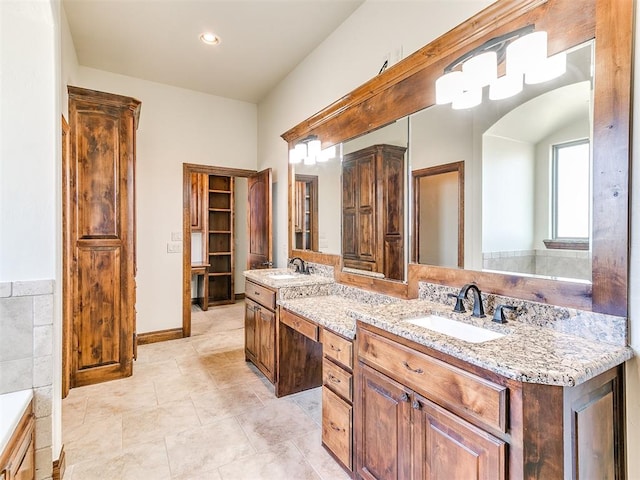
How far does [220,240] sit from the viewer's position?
6.16 metres

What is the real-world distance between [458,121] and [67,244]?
294 centimetres

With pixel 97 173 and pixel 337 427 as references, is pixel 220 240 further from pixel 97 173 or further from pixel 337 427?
pixel 337 427

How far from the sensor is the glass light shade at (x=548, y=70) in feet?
4.66

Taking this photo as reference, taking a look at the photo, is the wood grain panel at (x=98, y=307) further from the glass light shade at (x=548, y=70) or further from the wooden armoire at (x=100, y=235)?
the glass light shade at (x=548, y=70)

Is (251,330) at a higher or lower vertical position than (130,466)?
higher

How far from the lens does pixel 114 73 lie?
3.84 metres

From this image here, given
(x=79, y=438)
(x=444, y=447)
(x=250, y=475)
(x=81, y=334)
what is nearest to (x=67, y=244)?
(x=81, y=334)

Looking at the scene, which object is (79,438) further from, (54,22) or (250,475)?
(54,22)

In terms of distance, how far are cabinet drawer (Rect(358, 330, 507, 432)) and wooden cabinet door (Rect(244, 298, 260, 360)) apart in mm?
1666

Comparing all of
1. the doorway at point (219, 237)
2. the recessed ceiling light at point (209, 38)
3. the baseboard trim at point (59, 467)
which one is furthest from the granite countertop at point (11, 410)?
the doorway at point (219, 237)

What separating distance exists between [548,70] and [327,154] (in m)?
1.83

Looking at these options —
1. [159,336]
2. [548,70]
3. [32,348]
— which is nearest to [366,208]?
[548,70]

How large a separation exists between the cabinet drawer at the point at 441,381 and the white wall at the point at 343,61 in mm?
1797

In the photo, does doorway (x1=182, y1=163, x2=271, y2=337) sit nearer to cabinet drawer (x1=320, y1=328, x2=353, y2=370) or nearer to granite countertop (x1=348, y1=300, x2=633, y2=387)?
cabinet drawer (x1=320, y1=328, x2=353, y2=370)
